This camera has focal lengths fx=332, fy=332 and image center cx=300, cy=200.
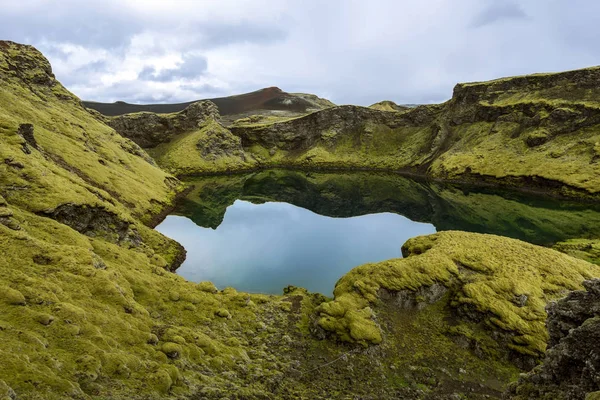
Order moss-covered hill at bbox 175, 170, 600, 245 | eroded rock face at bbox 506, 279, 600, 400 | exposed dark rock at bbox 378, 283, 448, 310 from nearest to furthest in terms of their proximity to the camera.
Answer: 1. eroded rock face at bbox 506, 279, 600, 400
2. exposed dark rock at bbox 378, 283, 448, 310
3. moss-covered hill at bbox 175, 170, 600, 245

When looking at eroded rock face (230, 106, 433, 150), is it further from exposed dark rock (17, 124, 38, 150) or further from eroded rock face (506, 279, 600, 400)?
eroded rock face (506, 279, 600, 400)

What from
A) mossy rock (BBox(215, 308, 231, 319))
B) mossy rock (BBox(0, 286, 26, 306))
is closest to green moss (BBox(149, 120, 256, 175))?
mossy rock (BBox(215, 308, 231, 319))

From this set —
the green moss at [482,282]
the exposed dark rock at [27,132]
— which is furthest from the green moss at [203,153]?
the green moss at [482,282]

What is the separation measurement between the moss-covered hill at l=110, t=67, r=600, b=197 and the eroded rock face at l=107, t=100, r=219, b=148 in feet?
21.3

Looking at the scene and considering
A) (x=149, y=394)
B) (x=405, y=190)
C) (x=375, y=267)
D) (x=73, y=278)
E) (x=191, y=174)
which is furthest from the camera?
(x=191, y=174)

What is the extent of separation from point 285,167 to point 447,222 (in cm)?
11154

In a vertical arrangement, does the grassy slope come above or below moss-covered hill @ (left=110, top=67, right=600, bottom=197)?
below

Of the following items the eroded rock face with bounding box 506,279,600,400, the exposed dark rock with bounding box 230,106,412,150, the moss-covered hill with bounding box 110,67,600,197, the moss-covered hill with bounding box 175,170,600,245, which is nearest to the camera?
the eroded rock face with bounding box 506,279,600,400

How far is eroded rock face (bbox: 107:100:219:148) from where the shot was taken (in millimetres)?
174500

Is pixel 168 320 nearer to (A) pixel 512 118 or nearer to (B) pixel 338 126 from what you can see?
(A) pixel 512 118

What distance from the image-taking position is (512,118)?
138 m

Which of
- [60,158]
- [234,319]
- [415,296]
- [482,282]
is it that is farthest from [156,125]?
[482,282]

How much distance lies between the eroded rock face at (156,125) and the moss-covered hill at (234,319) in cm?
13444

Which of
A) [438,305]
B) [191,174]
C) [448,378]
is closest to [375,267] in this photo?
[438,305]
